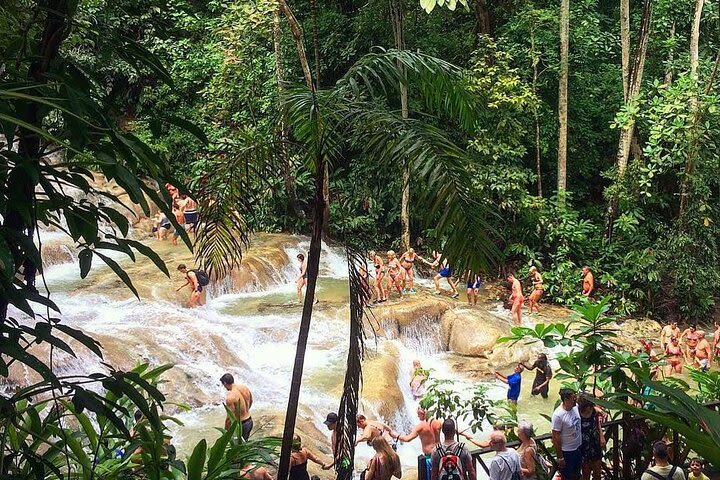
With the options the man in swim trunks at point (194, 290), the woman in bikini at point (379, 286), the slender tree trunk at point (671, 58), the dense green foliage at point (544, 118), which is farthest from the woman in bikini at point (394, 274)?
the slender tree trunk at point (671, 58)

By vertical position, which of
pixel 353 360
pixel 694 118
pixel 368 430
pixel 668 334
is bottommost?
pixel 668 334

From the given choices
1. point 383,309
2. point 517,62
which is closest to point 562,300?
point 383,309

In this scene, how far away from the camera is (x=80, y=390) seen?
1550 millimetres

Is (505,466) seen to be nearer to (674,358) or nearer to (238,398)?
(238,398)

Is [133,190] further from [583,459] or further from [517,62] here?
[517,62]

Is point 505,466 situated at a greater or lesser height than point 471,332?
greater

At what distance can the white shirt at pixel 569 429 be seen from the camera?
498 cm

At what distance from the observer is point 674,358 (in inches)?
439

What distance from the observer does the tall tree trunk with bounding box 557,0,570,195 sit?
14984 millimetres

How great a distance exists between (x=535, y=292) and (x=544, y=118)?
4867mm

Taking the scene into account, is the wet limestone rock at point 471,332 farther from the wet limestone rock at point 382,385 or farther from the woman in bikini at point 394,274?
the woman in bikini at point 394,274

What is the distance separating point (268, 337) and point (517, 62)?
375 inches

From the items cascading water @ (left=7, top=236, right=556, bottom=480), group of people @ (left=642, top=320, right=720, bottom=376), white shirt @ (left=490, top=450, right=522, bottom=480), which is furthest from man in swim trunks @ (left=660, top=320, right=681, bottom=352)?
white shirt @ (left=490, top=450, right=522, bottom=480)

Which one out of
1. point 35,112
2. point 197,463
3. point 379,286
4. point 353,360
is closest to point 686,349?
point 379,286
